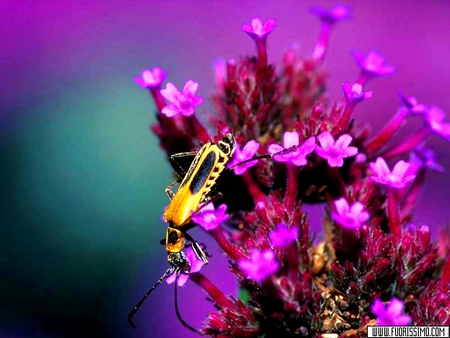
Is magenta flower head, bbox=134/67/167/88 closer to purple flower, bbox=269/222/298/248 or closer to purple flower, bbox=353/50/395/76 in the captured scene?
purple flower, bbox=353/50/395/76

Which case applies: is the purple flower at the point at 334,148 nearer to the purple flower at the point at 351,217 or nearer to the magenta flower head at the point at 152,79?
the purple flower at the point at 351,217

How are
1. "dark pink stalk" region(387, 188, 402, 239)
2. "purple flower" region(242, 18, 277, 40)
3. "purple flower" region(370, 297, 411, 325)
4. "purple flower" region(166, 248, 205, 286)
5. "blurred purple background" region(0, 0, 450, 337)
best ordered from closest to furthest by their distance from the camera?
"purple flower" region(370, 297, 411, 325) < "purple flower" region(166, 248, 205, 286) < "dark pink stalk" region(387, 188, 402, 239) < "purple flower" region(242, 18, 277, 40) < "blurred purple background" region(0, 0, 450, 337)

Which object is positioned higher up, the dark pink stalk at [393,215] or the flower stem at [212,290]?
the dark pink stalk at [393,215]

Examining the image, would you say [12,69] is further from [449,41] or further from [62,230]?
[449,41]

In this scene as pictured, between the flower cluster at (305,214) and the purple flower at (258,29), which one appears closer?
the flower cluster at (305,214)

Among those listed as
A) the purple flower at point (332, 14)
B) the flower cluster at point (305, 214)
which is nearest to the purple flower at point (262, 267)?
the flower cluster at point (305, 214)

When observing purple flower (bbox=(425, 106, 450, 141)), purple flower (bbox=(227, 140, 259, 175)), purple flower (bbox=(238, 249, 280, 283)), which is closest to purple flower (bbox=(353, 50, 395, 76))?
purple flower (bbox=(425, 106, 450, 141))

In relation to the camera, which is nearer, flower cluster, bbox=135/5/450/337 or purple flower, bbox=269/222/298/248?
purple flower, bbox=269/222/298/248

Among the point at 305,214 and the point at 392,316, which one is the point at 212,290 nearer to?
the point at 305,214
